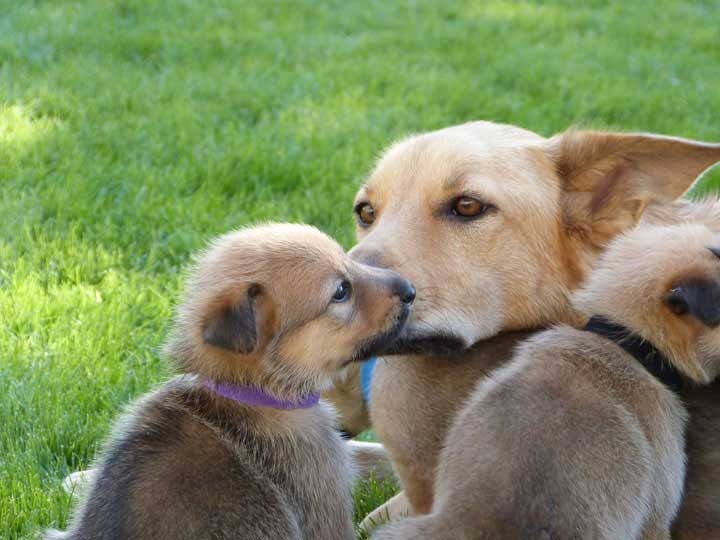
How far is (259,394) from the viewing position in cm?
352

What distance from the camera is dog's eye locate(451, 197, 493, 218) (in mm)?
3887

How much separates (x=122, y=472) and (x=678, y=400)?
1.88 metres

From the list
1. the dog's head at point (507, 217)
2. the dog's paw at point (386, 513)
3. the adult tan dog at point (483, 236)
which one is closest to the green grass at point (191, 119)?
the dog's paw at point (386, 513)

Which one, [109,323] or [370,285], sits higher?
[370,285]

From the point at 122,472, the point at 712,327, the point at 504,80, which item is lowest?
the point at 504,80

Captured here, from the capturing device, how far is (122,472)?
125 inches

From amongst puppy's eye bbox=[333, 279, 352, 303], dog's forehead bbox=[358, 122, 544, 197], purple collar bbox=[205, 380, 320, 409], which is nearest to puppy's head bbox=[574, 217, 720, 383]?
dog's forehead bbox=[358, 122, 544, 197]

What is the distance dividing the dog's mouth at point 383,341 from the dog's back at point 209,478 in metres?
0.30

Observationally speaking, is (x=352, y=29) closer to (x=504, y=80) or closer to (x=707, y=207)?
(x=504, y=80)

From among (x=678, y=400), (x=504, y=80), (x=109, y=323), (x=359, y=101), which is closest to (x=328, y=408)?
(x=678, y=400)

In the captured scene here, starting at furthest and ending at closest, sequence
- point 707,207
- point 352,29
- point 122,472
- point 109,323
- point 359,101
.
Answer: point 352,29 → point 359,101 → point 109,323 → point 707,207 → point 122,472

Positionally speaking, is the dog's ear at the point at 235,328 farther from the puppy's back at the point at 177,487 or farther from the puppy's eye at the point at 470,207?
the puppy's eye at the point at 470,207

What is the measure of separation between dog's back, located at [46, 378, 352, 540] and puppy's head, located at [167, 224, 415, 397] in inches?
6.1

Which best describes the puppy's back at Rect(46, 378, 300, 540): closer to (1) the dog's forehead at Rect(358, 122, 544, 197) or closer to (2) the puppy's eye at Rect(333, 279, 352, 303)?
(2) the puppy's eye at Rect(333, 279, 352, 303)
